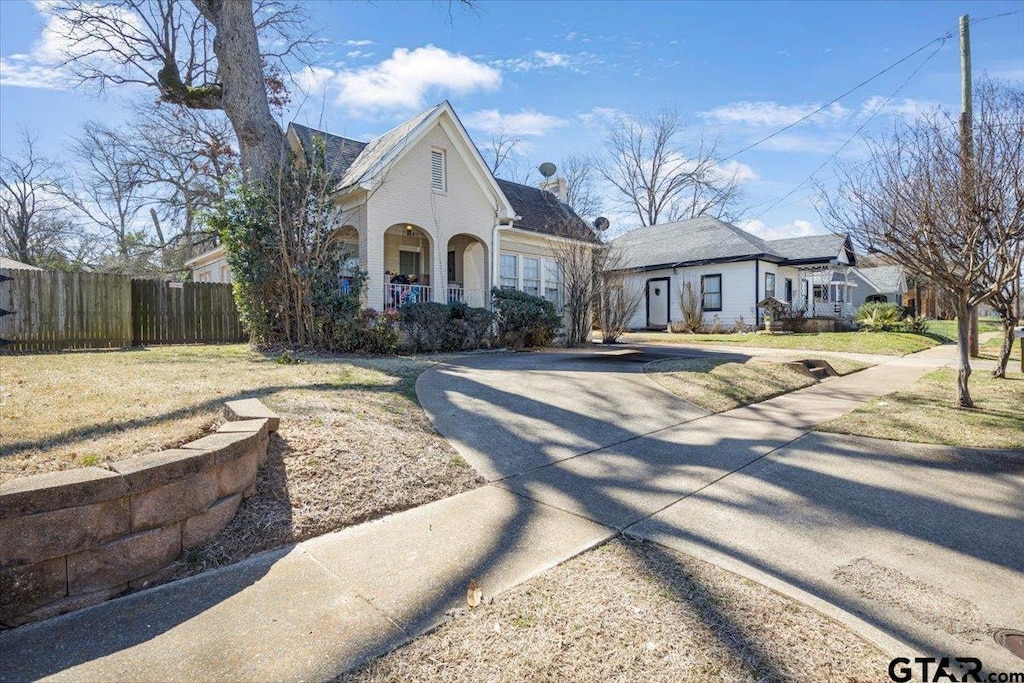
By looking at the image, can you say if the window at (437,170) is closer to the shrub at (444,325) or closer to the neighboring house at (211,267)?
the shrub at (444,325)

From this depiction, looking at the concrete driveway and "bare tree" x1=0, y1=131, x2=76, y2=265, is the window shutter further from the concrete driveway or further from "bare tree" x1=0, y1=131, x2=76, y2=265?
"bare tree" x1=0, y1=131, x2=76, y2=265

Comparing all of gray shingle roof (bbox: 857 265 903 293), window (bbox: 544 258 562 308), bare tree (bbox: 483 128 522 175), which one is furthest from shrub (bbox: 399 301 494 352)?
gray shingle roof (bbox: 857 265 903 293)

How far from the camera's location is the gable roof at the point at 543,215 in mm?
17094

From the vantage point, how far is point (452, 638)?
7.26 ft

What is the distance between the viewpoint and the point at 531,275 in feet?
57.3

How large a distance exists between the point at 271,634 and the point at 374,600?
1.53 ft

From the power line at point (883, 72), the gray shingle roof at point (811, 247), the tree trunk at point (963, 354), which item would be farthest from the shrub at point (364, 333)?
the gray shingle roof at point (811, 247)

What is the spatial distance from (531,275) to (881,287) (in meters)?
42.0

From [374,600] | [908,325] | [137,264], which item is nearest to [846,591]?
[374,600]

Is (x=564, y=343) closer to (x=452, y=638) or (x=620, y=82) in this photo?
(x=620, y=82)

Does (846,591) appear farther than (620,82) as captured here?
No

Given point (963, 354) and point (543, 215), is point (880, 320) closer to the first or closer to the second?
point (543, 215)

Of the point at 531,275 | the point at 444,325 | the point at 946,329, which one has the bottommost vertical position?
the point at 946,329
